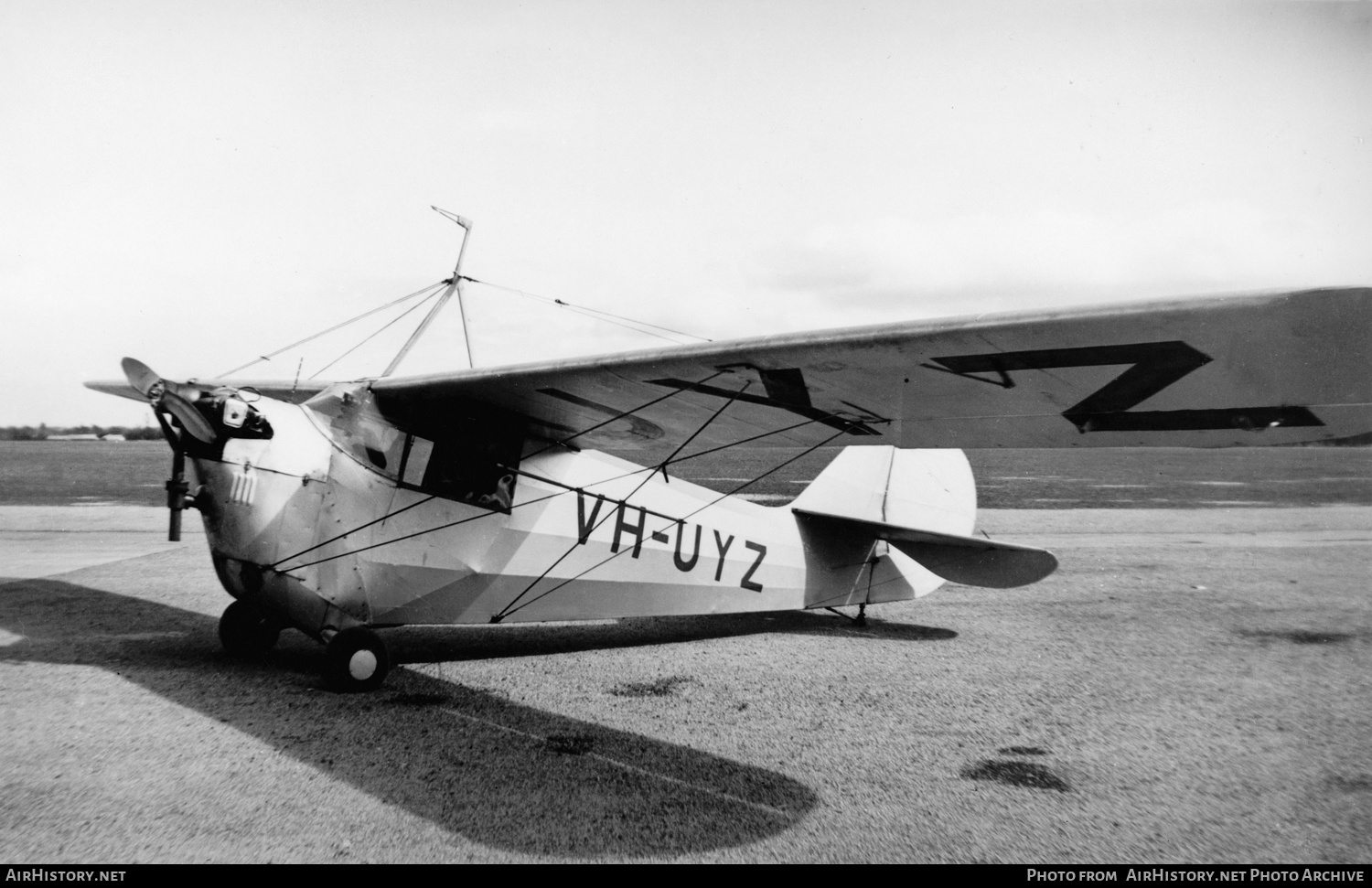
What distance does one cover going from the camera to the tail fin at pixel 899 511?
25.6 ft

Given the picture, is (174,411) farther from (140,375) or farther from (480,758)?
(480,758)

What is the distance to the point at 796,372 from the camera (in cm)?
422

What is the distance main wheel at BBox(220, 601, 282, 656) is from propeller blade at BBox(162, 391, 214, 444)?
1858 millimetres

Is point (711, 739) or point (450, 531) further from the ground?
point (450, 531)

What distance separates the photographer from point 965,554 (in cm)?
759

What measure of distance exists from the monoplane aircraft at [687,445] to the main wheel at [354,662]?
13 mm

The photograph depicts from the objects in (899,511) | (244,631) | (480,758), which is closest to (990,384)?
(480,758)

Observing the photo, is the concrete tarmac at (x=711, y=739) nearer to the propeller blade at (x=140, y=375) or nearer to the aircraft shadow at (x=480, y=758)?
the aircraft shadow at (x=480, y=758)

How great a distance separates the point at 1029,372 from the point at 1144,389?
0.48 m

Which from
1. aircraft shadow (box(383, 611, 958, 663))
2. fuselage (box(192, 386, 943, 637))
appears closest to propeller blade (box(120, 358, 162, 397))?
fuselage (box(192, 386, 943, 637))

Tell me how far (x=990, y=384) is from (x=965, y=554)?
4.02 metres

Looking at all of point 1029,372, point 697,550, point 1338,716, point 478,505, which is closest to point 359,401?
point 478,505

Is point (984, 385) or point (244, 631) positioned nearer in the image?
point (984, 385)

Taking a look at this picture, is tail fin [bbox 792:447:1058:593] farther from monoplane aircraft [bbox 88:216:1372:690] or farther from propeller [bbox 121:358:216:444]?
propeller [bbox 121:358:216:444]
